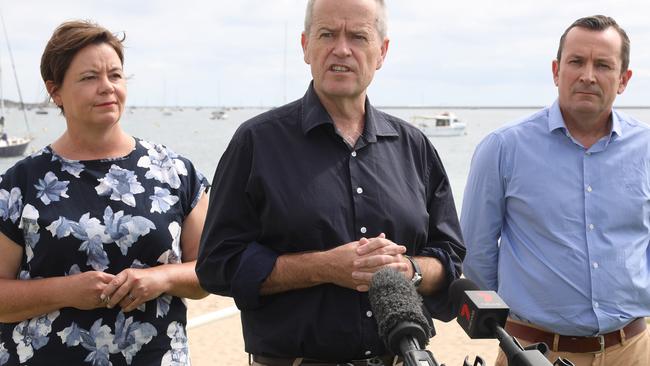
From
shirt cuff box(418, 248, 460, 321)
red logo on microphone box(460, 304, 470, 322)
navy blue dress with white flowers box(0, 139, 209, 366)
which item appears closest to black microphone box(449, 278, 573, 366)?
red logo on microphone box(460, 304, 470, 322)

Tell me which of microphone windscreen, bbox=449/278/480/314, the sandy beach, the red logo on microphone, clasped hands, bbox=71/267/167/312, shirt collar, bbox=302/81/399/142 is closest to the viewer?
the red logo on microphone

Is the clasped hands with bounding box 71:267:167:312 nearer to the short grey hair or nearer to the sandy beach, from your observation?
the short grey hair

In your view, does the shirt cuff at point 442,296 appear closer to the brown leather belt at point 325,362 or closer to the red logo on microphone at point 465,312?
the brown leather belt at point 325,362

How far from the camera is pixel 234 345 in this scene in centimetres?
775

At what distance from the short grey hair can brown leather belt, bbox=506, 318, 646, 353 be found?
6.12 ft

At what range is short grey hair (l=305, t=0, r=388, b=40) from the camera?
9.29 ft

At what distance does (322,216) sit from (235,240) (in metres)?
0.34

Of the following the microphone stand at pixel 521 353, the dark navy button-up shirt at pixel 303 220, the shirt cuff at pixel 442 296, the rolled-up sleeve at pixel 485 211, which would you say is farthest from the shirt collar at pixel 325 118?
the microphone stand at pixel 521 353

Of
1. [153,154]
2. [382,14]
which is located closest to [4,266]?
[153,154]

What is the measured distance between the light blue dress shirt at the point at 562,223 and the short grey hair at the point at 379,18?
1.34 metres

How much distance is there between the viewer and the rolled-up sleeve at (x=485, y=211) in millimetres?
3922

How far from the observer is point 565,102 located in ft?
12.7

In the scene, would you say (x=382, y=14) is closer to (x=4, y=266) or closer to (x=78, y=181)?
(x=78, y=181)

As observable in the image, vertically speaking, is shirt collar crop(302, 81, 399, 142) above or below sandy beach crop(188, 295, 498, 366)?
above
